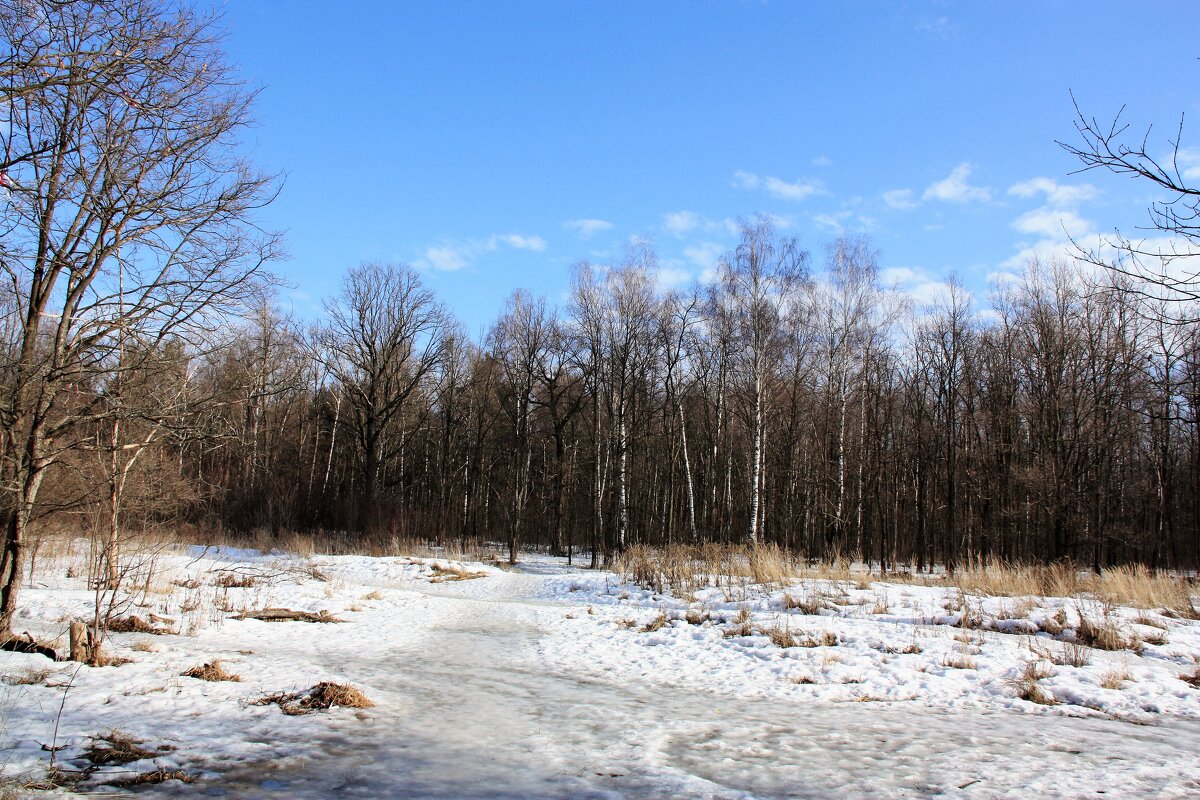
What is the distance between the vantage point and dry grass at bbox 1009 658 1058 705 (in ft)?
22.6

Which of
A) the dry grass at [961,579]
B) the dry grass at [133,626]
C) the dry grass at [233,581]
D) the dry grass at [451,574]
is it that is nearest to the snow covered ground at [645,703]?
the dry grass at [133,626]

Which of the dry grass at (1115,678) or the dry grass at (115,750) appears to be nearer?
the dry grass at (115,750)

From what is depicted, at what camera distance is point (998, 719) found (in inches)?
248

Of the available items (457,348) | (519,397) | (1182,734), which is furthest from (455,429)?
(1182,734)

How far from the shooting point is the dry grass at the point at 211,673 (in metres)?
6.61

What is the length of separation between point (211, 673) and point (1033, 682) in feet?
28.4

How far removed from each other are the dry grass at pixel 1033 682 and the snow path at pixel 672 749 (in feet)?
1.81

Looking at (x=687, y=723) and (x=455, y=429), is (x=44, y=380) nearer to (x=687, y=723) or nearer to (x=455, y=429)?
(x=687, y=723)

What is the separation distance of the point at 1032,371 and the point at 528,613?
2568 centimetres

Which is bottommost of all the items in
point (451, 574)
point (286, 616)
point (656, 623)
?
point (451, 574)

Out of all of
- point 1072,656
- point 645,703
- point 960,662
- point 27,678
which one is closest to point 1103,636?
point 1072,656

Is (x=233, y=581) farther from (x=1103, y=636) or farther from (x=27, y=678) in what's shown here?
(x=1103, y=636)

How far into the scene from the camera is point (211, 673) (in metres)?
6.64

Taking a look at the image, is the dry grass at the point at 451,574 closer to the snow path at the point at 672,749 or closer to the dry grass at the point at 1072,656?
the snow path at the point at 672,749
